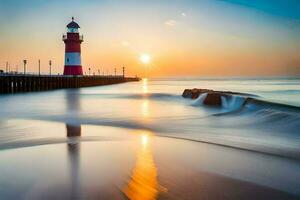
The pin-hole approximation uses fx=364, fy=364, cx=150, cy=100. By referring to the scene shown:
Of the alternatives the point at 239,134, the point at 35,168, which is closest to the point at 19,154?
the point at 35,168

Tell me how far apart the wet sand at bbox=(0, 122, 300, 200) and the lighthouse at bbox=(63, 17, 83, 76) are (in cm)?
3283

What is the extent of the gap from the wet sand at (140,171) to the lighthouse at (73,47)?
3283 centimetres

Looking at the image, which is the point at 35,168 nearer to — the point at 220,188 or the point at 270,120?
the point at 220,188

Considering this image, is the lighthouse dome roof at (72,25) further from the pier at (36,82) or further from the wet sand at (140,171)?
the wet sand at (140,171)

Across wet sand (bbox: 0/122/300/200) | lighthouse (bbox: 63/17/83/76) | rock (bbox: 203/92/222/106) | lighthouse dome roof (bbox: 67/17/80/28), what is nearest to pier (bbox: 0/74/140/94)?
lighthouse (bbox: 63/17/83/76)

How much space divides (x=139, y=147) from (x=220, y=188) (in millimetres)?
2952

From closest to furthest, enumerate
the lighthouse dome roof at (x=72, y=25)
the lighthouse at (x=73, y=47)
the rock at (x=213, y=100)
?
the rock at (x=213, y=100) < the lighthouse at (x=73, y=47) < the lighthouse dome roof at (x=72, y=25)

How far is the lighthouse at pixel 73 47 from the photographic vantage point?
3941 cm

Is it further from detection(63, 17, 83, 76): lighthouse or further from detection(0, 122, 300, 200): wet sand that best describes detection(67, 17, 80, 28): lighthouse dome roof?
detection(0, 122, 300, 200): wet sand

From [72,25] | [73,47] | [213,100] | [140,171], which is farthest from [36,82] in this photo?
[140,171]

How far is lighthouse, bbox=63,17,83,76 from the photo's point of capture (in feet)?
129

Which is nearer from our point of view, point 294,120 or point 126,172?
point 126,172

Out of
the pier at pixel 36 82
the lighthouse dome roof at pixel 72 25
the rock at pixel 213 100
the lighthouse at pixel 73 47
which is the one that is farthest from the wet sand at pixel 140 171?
the lighthouse dome roof at pixel 72 25

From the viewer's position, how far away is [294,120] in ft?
34.2
